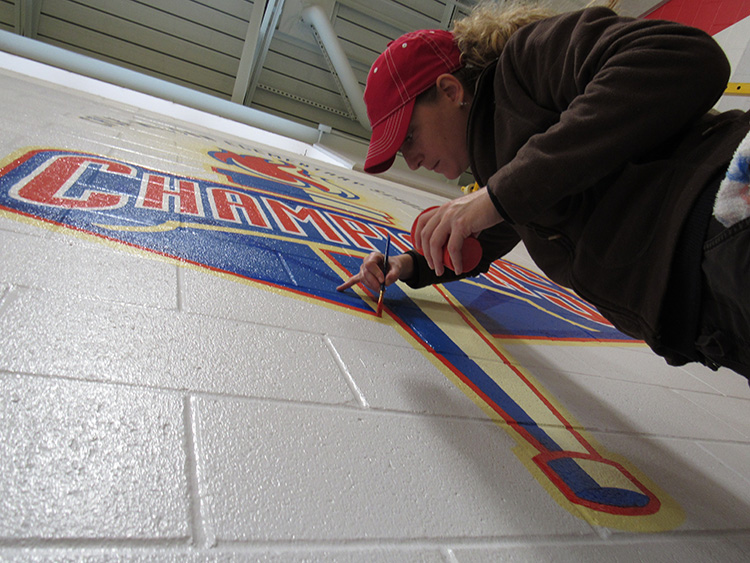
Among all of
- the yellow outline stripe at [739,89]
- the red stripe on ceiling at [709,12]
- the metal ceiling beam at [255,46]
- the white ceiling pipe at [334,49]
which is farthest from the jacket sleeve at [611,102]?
the metal ceiling beam at [255,46]

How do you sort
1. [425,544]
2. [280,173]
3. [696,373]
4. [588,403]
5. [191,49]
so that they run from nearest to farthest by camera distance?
[425,544], [588,403], [696,373], [280,173], [191,49]

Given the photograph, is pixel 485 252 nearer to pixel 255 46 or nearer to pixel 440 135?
pixel 440 135

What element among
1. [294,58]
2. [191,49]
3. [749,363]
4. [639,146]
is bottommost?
[191,49]

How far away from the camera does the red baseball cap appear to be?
0.95m

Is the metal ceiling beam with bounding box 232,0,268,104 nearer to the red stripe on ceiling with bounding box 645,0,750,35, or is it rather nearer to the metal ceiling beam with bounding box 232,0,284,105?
the metal ceiling beam with bounding box 232,0,284,105

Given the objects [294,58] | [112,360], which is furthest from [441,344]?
[294,58]

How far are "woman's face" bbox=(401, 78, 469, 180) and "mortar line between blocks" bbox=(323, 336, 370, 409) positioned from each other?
443mm

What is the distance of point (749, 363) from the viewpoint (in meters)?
0.67

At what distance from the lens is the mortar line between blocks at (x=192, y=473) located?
43 centimetres

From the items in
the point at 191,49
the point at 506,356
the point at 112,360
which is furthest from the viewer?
the point at 191,49

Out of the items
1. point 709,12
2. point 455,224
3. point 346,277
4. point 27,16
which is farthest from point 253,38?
point 455,224

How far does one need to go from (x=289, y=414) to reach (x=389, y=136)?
2.15 ft

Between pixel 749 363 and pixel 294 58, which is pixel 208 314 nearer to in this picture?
pixel 749 363

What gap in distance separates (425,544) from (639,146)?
0.62m
